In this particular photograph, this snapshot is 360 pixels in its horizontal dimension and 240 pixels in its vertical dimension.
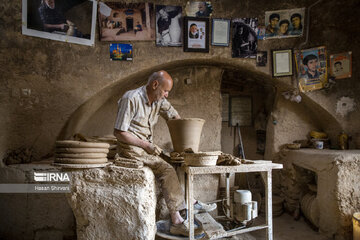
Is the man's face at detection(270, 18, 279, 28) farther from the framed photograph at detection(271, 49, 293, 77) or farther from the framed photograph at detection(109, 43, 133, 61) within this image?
the framed photograph at detection(109, 43, 133, 61)

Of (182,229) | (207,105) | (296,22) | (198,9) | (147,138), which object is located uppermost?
(198,9)

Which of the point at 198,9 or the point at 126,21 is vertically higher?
the point at 198,9

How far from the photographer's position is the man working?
7.70 ft

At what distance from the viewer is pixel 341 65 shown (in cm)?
359

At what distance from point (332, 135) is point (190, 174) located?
9.77ft

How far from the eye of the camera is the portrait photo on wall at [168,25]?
11.3 feet

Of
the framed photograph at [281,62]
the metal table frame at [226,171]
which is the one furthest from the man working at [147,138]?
the framed photograph at [281,62]

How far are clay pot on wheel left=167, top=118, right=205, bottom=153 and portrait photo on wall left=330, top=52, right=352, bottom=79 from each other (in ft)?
8.22

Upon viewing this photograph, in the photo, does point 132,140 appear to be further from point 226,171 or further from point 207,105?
point 207,105

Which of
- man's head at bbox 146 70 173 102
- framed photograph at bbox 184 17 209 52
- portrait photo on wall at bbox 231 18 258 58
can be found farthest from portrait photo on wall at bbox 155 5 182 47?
man's head at bbox 146 70 173 102

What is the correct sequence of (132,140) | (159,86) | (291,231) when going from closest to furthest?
1. (132,140)
2. (159,86)
3. (291,231)

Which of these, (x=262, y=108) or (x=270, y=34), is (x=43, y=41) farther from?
(x=262, y=108)

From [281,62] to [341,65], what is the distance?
0.94 meters

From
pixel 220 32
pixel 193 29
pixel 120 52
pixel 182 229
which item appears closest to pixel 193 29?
pixel 193 29
